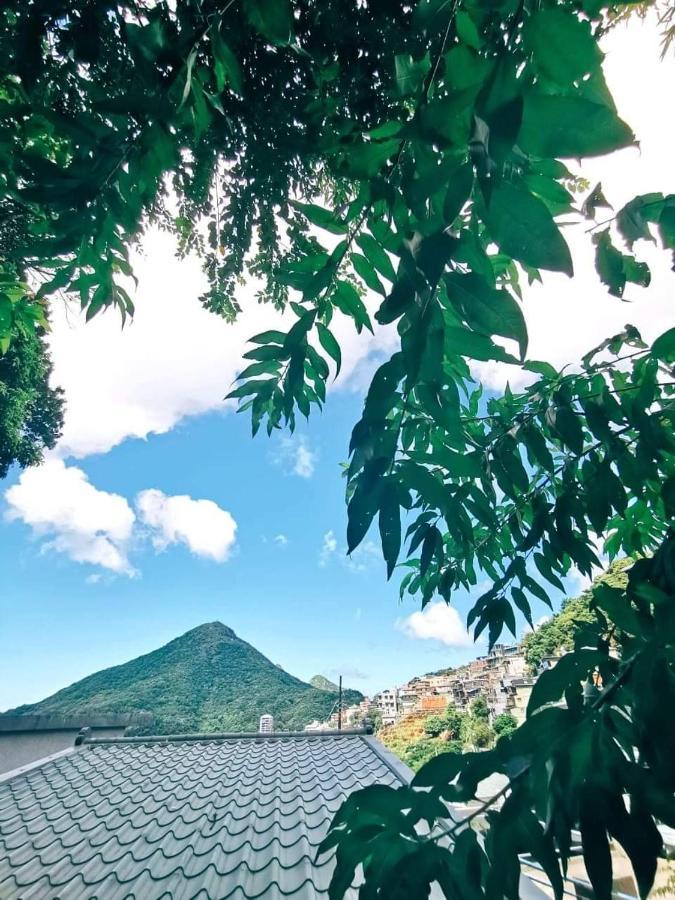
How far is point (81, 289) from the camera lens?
49.7 inches

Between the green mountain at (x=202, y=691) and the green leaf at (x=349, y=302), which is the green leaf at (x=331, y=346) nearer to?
the green leaf at (x=349, y=302)

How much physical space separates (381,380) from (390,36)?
15.3 feet

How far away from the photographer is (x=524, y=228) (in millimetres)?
473

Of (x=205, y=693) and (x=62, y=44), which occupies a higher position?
(x=62, y=44)

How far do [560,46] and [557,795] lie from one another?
102cm

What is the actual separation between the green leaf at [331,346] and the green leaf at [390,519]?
44cm

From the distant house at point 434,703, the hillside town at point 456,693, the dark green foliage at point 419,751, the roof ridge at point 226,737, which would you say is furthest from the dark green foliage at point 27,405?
the distant house at point 434,703

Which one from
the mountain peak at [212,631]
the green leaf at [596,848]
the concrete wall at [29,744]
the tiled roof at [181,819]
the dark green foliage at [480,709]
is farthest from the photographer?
the mountain peak at [212,631]

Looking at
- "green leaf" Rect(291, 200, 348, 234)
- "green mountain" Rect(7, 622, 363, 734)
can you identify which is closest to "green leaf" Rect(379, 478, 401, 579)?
"green leaf" Rect(291, 200, 348, 234)

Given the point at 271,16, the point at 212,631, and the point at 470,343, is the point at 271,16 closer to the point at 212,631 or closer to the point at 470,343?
the point at 470,343

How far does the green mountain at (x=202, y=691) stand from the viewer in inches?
920

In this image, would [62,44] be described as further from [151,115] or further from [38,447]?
[38,447]

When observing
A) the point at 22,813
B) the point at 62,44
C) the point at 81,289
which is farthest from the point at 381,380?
the point at 22,813

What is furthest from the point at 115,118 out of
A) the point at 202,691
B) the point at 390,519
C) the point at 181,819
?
the point at 202,691
